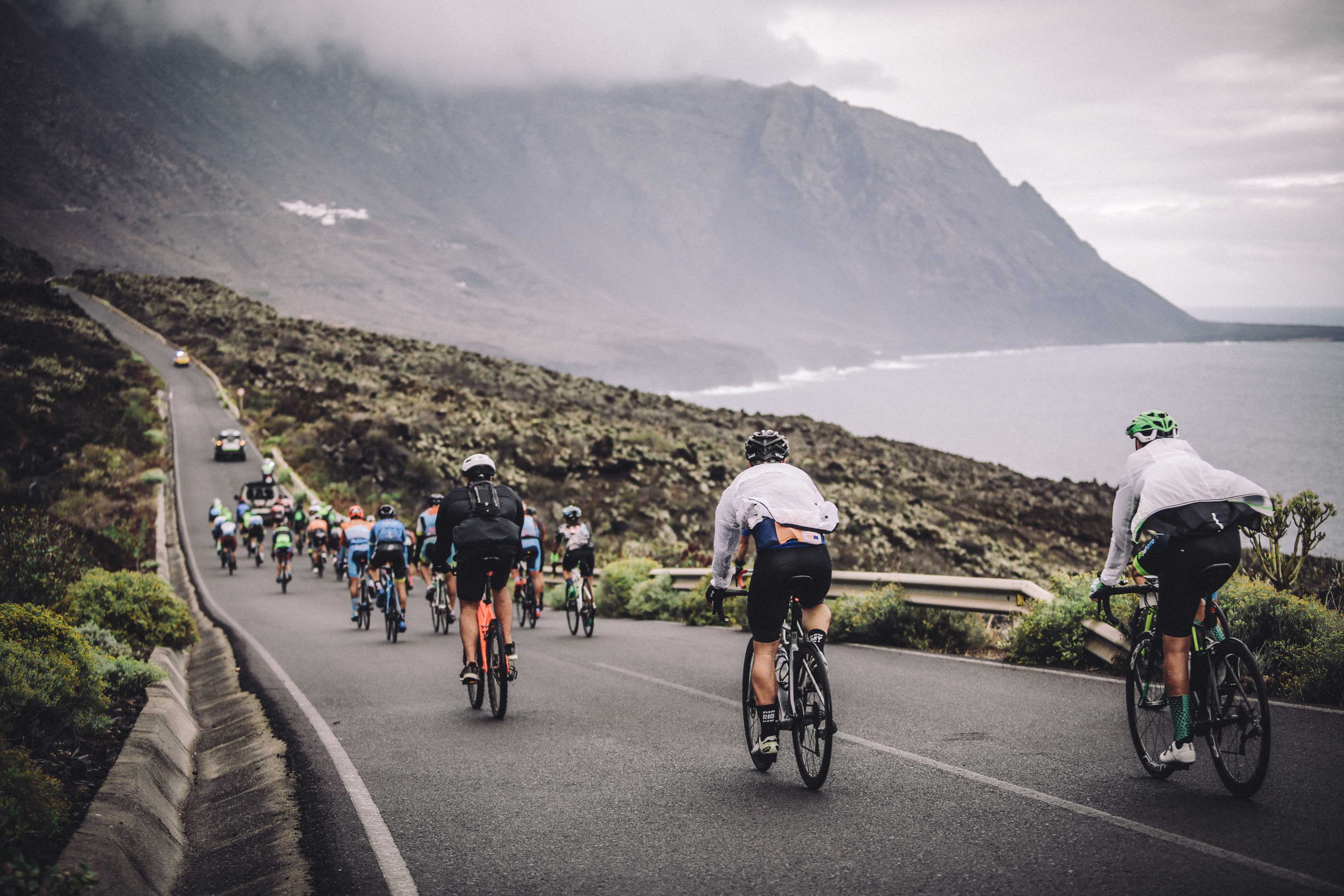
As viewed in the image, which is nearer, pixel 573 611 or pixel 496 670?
pixel 496 670

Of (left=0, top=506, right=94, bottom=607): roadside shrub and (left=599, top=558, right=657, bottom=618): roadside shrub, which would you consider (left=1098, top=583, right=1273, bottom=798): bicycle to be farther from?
(left=599, top=558, right=657, bottom=618): roadside shrub

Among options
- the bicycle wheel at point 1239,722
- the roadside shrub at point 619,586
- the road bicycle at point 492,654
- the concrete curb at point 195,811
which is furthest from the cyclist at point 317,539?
the bicycle wheel at point 1239,722

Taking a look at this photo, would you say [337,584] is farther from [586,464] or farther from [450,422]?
[450,422]

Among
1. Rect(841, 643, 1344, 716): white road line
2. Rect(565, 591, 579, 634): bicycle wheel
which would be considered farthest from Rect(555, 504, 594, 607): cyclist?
Rect(841, 643, 1344, 716): white road line

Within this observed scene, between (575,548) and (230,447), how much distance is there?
1621 inches

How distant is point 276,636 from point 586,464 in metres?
25.0

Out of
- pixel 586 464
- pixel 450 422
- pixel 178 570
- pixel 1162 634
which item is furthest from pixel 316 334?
pixel 1162 634

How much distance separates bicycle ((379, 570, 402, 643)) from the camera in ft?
49.5

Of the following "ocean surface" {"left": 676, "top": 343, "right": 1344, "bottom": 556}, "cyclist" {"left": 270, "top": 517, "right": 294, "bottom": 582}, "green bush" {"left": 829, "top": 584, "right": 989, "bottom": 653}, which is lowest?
"green bush" {"left": 829, "top": 584, "right": 989, "bottom": 653}

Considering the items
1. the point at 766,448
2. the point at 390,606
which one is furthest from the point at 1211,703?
the point at 390,606

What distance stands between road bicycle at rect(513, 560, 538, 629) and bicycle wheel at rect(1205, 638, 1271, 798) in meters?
12.3

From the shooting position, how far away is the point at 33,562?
12.6 m

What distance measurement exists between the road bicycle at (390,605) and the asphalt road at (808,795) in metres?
4.33

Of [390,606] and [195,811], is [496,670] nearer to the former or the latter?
[195,811]
